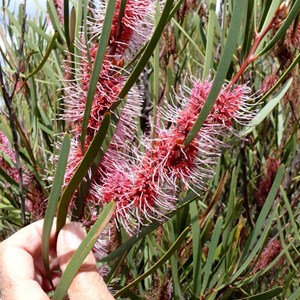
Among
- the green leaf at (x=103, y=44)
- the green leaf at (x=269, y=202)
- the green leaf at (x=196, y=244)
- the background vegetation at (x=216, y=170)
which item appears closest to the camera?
the green leaf at (x=103, y=44)

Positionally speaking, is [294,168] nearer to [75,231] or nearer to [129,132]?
[129,132]

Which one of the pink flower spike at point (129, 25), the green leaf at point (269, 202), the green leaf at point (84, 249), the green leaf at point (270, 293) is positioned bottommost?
the green leaf at point (270, 293)

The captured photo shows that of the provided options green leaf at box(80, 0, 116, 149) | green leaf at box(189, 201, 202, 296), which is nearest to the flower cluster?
green leaf at box(80, 0, 116, 149)

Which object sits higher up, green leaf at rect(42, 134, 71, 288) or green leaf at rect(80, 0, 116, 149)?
green leaf at rect(80, 0, 116, 149)

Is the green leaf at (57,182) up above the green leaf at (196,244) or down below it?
above

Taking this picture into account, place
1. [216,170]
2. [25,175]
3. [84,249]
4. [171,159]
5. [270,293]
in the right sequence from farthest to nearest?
1. [216,170]
2. [25,175]
3. [270,293]
4. [171,159]
5. [84,249]

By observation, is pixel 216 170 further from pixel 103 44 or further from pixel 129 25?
pixel 103 44

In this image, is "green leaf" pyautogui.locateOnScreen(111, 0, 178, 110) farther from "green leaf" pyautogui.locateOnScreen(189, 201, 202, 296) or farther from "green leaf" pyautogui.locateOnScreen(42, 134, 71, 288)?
"green leaf" pyautogui.locateOnScreen(189, 201, 202, 296)

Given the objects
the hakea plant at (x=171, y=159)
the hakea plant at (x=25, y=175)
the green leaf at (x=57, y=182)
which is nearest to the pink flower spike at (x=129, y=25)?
the hakea plant at (x=171, y=159)

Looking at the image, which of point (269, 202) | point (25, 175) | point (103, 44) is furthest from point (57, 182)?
point (25, 175)

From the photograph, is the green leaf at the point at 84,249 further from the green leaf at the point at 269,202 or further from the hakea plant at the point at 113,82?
the green leaf at the point at 269,202

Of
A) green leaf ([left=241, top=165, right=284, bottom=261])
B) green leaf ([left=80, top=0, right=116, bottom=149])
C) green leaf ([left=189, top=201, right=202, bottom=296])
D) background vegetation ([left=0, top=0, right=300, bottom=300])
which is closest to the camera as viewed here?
green leaf ([left=80, top=0, right=116, bottom=149])
